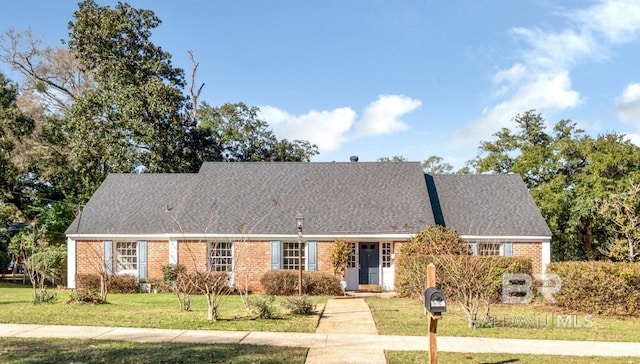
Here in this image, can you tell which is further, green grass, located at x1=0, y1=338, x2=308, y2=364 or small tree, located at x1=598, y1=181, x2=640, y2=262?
small tree, located at x1=598, y1=181, x2=640, y2=262

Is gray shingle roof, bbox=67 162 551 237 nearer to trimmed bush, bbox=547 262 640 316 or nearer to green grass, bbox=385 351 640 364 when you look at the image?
trimmed bush, bbox=547 262 640 316

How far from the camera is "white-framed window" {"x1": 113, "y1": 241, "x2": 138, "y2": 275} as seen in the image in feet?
73.2

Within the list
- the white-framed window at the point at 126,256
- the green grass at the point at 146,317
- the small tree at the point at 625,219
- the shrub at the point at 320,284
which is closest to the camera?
the green grass at the point at 146,317

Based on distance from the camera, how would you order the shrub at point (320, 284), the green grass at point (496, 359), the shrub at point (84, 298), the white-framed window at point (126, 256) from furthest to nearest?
the white-framed window at point (126, 256) < the shrub at point (320, 284) < the shrub at point (84, 298) < the green grass at point (496, 359)

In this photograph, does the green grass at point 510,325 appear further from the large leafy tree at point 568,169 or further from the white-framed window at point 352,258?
the large leafy tree at point 568,169

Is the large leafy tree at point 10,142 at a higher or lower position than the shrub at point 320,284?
higher

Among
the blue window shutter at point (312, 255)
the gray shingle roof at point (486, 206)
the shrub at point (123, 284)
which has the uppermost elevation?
the gray shingle roof at point (486, 206)

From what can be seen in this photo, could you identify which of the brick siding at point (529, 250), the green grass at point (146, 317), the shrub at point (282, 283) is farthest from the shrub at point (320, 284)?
the brick siding at point (529, 250)

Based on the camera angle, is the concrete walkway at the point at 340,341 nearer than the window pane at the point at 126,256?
Yes

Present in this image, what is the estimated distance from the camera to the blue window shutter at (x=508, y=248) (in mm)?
21516

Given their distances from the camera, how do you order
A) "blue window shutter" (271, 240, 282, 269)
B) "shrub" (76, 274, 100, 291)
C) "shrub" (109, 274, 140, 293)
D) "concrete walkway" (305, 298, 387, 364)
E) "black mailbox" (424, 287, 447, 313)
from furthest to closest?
"blue window shutter" (271, 240, 282, 269) < "shrub" (109, 274, 140, 293) < "shrub" (76, 274, 100, 291) < "concrete walkway" (305, 298, 387, 364) < "black mailbox" (424, 287, 447, 313)

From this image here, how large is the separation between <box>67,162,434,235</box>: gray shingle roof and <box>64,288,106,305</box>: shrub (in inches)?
262

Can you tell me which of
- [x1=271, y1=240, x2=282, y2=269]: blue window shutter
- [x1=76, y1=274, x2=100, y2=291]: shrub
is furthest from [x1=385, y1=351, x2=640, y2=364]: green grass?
[x1=76, y1=274, x2=100, y2=291]: shrub

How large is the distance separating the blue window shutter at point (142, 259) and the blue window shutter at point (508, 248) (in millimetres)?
14540
